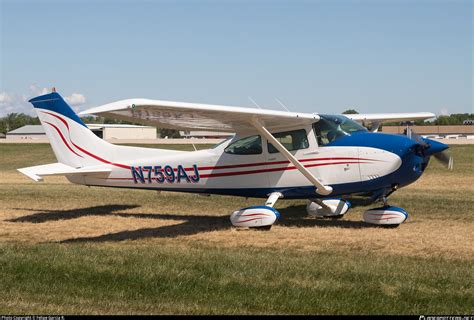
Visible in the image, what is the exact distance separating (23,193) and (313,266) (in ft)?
43.5

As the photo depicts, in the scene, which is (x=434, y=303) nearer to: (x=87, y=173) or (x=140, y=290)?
(x=140, y=290)

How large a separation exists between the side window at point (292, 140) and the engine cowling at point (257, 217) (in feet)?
4.83

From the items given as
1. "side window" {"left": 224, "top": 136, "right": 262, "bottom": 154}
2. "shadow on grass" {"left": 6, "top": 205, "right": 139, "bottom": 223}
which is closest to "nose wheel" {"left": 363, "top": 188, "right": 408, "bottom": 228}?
"side window" {"left": 224, "top": 136, "right": 262, "bottom": 154}

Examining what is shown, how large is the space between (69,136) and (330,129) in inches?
256

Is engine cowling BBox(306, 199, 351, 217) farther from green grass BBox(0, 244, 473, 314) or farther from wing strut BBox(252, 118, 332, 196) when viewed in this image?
green grass BBox(0, 244, 473, 314)

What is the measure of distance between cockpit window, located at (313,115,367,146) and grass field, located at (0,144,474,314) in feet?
5.99

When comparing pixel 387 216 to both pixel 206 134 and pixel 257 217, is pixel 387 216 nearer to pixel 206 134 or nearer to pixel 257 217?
pixel 257 217

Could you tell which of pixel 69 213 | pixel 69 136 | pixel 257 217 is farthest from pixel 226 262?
pixel 69 136

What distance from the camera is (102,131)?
9281cm

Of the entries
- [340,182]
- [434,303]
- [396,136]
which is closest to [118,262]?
[434,303]

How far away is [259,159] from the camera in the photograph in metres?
12.6

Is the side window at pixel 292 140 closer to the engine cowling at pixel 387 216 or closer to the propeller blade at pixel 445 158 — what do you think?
the engine cowling at pixel 387 216

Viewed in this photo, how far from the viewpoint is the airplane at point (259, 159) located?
37.3 feet

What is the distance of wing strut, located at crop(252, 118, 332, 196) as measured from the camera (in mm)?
11750
